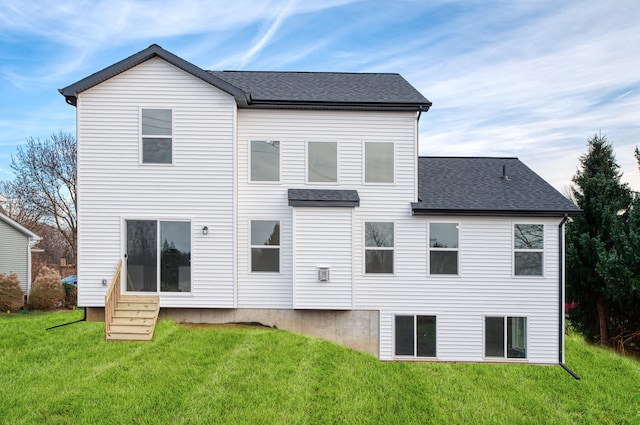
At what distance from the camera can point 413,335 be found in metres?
9.90

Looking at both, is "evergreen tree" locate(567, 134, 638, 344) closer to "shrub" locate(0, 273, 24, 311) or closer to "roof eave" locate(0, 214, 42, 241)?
"shrub" locate(0, 273, 24, 311)

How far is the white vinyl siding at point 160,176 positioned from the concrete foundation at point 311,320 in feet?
1.48

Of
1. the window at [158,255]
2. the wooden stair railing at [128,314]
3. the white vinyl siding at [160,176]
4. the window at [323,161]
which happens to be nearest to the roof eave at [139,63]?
the white vinyl siding at [160,176]

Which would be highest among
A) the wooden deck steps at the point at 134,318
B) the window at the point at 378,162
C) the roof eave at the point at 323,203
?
the window at the point at 378,162

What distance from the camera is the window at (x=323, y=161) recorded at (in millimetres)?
10062

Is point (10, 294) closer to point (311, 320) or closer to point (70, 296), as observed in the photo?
point (70, 296)

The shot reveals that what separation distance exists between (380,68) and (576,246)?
1013cm

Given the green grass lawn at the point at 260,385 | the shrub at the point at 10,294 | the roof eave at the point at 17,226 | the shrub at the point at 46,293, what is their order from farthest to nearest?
1. the roof eave at the point at 17,226
2. the shrub at the point at 46,293
3. the shrub at the point at 10,294
4. the green grass lawn at the point at 260,385

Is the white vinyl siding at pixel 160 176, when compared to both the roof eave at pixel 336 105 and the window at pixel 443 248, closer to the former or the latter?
the roof eave at pixel 336 105

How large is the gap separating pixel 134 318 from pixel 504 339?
9.44 meters

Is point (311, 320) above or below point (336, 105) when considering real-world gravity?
below

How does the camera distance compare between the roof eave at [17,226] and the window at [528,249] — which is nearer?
the window at [528,249]

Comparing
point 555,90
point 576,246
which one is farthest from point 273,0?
point 576,246

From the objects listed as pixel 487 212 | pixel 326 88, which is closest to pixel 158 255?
pixel 326 88
